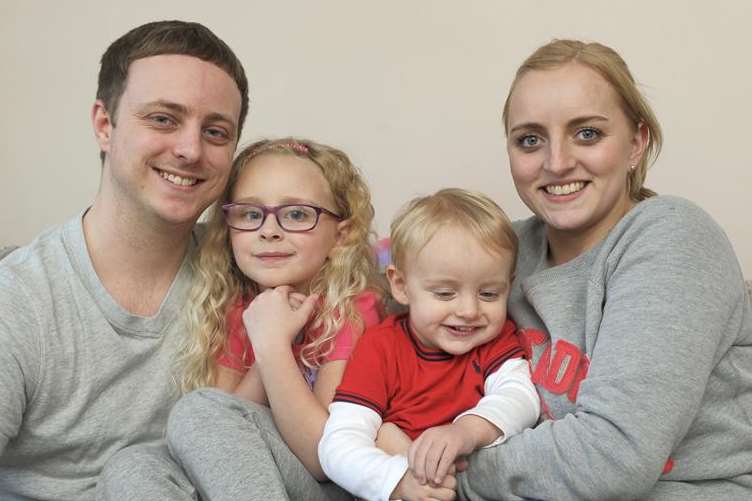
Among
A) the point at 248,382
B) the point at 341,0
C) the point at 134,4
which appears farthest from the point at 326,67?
the point at 248,382

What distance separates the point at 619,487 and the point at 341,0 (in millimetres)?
1890

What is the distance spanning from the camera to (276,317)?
5.80 feet

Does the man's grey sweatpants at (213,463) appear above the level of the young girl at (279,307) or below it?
below

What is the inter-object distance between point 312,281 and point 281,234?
15 centimetres

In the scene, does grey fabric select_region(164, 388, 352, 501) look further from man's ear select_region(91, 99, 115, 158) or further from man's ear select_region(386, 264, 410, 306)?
man's ear select_region(91, 99, 115, 158)

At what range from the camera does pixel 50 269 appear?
69.1 inches

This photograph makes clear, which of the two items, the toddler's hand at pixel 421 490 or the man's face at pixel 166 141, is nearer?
the toddler's hand at pixel 421 490

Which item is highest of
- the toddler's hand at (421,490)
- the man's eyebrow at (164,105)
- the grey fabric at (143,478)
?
the man's eyebrow at (164,105)

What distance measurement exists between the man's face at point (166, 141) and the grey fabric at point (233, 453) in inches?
16.9

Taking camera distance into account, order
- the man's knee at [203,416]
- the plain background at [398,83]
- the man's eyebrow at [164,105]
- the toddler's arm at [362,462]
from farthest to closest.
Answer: the plain background at [398,83] → the man's eyebrow at [164,105] → the man's knee at [203,416] → the toddler's arm at [362,462]

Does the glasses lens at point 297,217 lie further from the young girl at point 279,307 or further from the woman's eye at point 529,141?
the woman's eye at point 529,141

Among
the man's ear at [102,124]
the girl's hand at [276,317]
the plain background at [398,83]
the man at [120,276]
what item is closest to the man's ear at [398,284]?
the girl's hand at [276,317]

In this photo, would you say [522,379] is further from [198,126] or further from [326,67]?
[326,67]

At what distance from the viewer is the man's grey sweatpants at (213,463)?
1.49m
